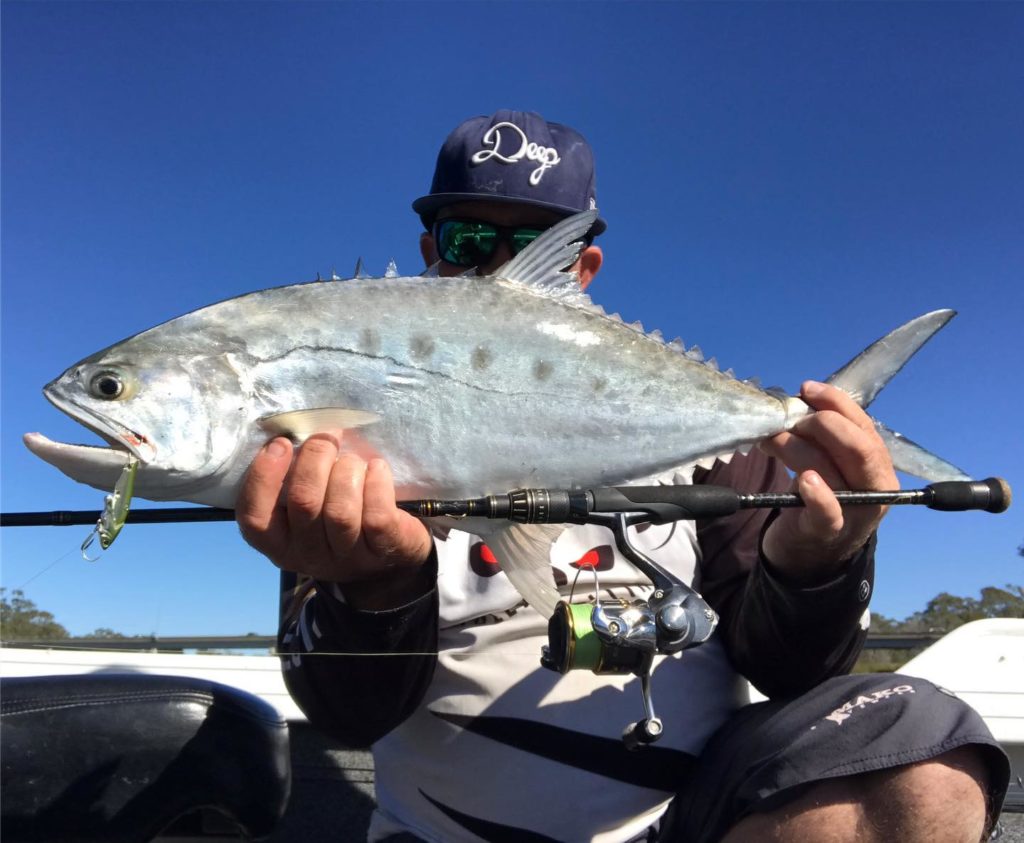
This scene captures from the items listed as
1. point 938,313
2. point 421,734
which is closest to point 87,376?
point 421,734

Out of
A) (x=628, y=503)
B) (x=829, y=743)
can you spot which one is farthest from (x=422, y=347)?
(x=829, y=743)

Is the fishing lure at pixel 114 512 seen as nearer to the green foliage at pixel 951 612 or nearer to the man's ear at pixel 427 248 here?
the man's ear at pixel 427 248

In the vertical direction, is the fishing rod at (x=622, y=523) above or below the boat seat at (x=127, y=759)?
above

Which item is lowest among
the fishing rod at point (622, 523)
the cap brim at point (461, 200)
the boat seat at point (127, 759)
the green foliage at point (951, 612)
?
the green foliage at point (951, 612)

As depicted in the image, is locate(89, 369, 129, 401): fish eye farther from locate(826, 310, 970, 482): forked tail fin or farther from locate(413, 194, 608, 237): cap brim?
locate(826, 310, 970, 482): forked tail fin

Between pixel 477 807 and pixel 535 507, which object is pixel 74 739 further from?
pixel 535 507

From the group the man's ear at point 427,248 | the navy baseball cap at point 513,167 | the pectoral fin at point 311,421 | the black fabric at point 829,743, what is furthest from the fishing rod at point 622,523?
the man's ear at point 427,248

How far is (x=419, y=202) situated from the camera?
3.34 m

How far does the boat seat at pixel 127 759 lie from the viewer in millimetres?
2266

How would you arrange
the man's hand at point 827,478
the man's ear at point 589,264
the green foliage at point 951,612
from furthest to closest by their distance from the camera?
the green foliage at point 951,612
the man's ear at point 589,264
the man's hand at point 827,478

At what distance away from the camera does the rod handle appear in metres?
2.27

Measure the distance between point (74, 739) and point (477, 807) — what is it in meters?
1.25

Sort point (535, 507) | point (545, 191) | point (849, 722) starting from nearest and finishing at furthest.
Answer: point (535, 507), point (849, 722), point (545, 191)

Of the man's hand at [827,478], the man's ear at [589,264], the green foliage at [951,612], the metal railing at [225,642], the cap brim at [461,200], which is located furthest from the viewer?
the green foliage at [951,612]
